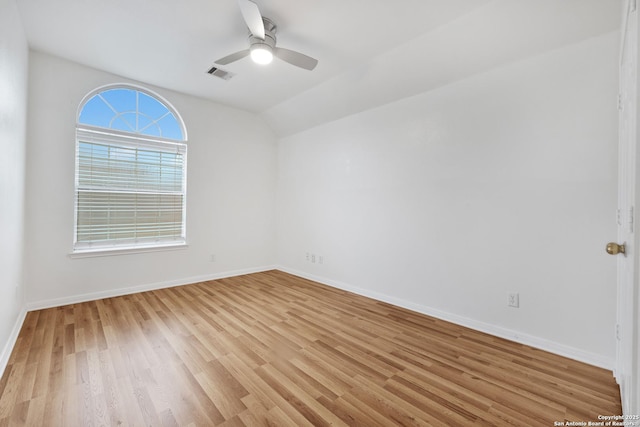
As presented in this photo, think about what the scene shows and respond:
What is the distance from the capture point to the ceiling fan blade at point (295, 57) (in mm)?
2510

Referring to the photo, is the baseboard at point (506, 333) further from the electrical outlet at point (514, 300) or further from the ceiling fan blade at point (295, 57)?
the ceiling fan blade at point (295, 57)

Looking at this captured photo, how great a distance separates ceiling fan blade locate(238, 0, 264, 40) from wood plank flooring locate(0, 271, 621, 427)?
262cm

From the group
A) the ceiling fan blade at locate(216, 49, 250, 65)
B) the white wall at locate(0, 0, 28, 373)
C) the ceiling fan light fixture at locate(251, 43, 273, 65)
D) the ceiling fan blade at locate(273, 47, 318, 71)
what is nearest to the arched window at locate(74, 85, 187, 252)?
the white wall at locate(0, 0, 28, 373)

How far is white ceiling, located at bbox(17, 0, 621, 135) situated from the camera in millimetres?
2225

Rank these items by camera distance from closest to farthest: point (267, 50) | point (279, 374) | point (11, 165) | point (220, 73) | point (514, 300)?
point (279, 374) → point (11, 165) → point (267, 50) → point (514, 300) → point (220, 73)

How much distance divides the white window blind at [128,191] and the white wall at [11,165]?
2.15ft

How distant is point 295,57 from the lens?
8.45 ft

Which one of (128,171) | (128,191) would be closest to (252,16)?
(128,171)

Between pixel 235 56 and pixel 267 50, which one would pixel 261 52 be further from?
pixel 235 56

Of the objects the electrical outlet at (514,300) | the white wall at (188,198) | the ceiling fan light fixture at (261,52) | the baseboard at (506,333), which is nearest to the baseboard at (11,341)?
the white wall at (188,198)

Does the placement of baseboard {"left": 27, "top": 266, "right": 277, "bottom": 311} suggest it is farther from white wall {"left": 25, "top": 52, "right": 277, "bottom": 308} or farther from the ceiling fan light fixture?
the ceiling fan light fixture

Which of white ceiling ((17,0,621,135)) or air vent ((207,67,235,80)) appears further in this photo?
air vent ((207,67,235,80))

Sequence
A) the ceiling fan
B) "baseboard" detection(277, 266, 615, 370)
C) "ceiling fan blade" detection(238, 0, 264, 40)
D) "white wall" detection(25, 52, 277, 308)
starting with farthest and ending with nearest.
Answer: "white wall" detection(25, 52, 277, 308) → the ceiling fan → "baseboard" detection(277, 266, 615, 370) → "ceiling fan blade" detection(238, 0, 264, 40)

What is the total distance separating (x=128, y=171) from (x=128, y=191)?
0.28m
